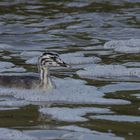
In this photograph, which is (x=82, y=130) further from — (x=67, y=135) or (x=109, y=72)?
(x=109, y=72)

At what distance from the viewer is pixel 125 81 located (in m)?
13.7

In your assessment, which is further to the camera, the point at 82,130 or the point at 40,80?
the point at 40,80

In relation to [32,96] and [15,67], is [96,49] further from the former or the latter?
[32,96]

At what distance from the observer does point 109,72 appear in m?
14.5

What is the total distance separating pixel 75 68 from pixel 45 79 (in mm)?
2184

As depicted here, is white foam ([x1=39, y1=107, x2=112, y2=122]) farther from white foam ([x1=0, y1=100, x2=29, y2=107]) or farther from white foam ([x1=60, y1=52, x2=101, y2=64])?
white foam ([x1=60, y1=52, x2=101, y2=64])

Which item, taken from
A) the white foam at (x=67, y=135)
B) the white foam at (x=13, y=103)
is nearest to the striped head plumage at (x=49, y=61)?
the white foam at (x=13, y=103)

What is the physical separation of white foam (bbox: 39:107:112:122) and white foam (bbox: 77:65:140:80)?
2977mm

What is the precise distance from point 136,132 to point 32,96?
9.89 ft

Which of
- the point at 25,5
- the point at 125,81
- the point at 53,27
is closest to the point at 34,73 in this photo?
the point at 125,81

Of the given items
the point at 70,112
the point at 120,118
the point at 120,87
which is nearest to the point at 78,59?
the point at 120,87

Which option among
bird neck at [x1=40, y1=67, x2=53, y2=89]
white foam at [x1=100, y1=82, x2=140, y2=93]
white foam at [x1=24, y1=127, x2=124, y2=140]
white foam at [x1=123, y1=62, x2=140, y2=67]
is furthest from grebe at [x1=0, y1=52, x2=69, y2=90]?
white foam at [x1=24, y1=127, x2=124, y2=140]

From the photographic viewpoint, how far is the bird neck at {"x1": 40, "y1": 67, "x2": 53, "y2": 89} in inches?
511

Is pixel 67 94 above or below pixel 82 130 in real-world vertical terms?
below
